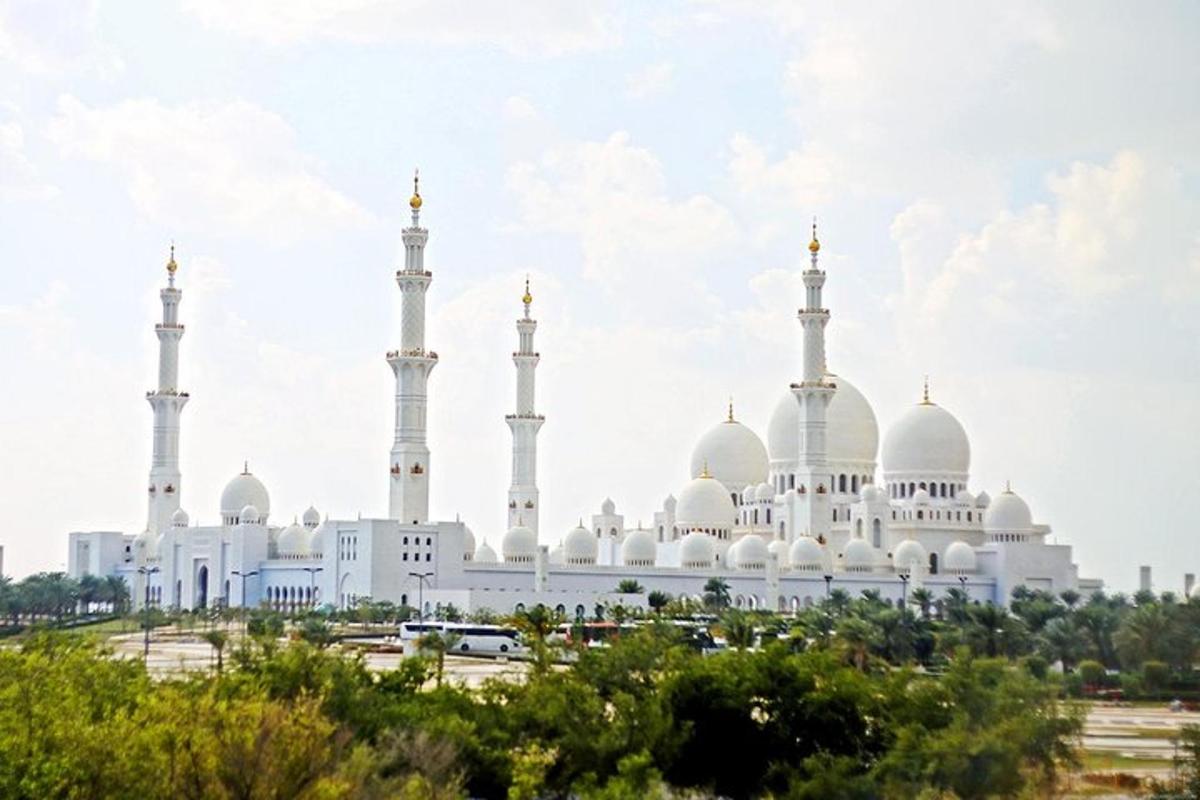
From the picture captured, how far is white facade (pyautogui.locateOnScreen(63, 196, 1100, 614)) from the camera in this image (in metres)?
93.1

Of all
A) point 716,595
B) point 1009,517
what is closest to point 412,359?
point 716,595

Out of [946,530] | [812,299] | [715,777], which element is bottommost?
[715,777]

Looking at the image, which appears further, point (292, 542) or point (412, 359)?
point (292, 542)

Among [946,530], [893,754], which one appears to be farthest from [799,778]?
[946,530]

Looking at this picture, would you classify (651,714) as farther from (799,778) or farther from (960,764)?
(960,764)

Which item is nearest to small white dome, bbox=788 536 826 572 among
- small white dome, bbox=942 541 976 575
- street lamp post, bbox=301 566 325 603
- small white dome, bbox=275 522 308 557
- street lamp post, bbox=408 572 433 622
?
small white dome, bbox=942 541 976 575

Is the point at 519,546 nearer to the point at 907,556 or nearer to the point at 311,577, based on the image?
the point at 311,577

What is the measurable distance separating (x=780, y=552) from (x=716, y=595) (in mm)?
6703

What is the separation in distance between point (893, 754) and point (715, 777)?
3416 millimetres

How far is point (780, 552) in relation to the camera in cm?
9612

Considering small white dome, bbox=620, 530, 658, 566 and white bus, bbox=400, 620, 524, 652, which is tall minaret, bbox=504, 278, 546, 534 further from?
white bus, bbox=400, 620, 524, 652

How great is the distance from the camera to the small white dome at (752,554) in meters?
95.8

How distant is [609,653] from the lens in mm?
36938

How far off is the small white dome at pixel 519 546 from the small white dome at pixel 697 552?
271 inches
